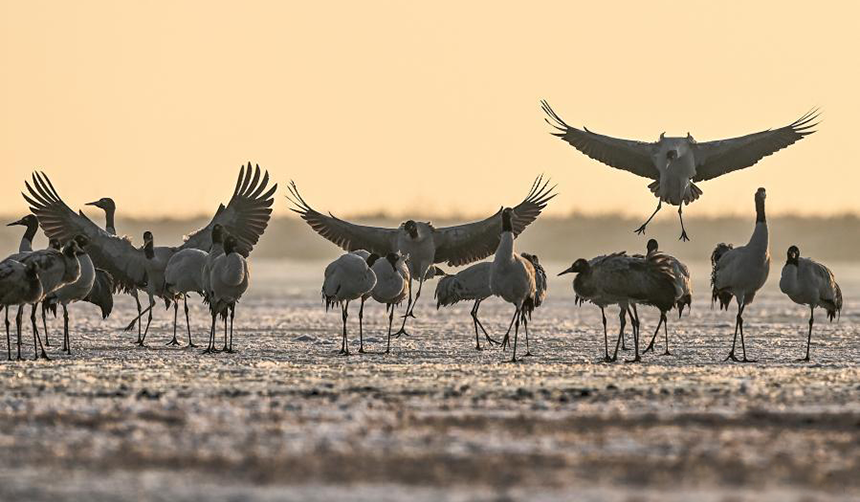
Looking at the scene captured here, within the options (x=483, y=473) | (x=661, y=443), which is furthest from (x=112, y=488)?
(x=661, y=443)

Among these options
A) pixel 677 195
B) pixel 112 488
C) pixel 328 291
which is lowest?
pixel 112 488

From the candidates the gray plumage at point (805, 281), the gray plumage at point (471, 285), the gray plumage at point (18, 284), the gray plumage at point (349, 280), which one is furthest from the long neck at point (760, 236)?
the gray plumage at point (18, 284)

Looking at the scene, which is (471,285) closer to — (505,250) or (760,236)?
(505,250)

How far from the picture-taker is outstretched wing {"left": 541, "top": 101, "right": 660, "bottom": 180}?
24.4 meters

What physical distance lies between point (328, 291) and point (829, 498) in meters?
12.1

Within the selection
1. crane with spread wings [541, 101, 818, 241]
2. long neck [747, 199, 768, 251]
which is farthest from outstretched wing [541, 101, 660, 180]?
long neck [747, 199, 768, 251]

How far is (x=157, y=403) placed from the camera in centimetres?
1185

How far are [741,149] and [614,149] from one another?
210 centimetres

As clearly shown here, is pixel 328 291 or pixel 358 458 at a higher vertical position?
pixel 328 291

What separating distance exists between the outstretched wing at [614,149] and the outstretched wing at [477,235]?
0.91m

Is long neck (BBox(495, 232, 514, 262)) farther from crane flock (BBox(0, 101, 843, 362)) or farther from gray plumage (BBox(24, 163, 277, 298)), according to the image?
gray plumage (BBox(24, 163, 277, 298))

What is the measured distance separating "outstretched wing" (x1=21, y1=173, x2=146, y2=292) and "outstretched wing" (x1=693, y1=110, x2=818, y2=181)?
8794 mm

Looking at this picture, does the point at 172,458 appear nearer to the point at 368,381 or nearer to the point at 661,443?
the point at 661,443

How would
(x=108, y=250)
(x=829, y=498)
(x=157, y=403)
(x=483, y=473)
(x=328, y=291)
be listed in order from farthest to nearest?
(x=108, y=250), (x=328, y=291), (x=157, y=403), (x=483, y=473), (x=829, y=498)
